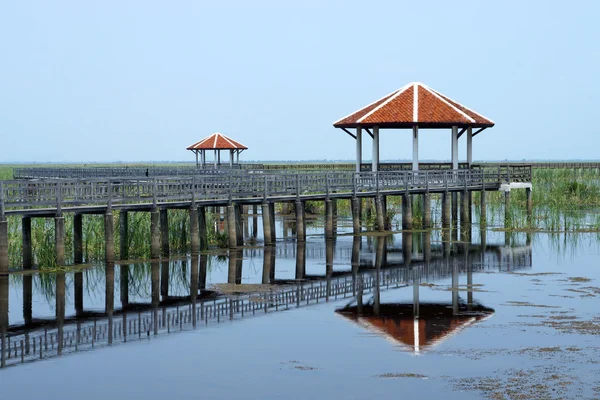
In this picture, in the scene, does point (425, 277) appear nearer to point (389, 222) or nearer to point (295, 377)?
point (295, 377)

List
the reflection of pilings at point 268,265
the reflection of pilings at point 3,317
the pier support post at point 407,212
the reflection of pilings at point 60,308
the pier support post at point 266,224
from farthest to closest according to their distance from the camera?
1. the pier support post at point 407,212
2. the pier support post at point 266,224
3. the reflection of pilings at point 268,265
4. the reflection of pilings at point 60,308
5. the reflection of pilings at point 3,317

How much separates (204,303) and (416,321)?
5.58 meters

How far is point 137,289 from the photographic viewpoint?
27.0 m

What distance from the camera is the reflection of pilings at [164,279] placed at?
86.7 feet

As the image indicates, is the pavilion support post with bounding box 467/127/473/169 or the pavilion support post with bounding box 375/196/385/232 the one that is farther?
the pavilion support post with bounding box 467/127/473/169

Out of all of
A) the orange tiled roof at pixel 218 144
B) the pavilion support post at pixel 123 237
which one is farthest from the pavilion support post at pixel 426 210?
the orange tiled roof at pixel 218 144

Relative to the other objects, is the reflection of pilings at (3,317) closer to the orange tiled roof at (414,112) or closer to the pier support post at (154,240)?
the pier support post at (154,240)

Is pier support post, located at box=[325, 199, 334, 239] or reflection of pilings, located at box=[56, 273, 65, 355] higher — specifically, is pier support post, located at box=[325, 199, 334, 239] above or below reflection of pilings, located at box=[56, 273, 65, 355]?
above

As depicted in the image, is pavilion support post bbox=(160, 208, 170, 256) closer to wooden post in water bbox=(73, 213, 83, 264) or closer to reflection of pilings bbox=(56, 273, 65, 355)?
wooden post in water bbox=(73, 213, 83, 264)

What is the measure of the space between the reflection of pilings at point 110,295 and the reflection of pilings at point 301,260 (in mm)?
5311

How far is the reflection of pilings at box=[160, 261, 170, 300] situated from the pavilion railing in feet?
6.89

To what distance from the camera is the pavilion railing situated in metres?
29.9

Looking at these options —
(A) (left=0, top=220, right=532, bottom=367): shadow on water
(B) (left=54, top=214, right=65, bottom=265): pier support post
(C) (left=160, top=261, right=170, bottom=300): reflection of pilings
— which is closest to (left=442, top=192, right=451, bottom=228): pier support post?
(A) (left=0, top=220, right=532, bottom=367): shadow on water

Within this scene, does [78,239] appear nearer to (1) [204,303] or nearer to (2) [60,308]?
(2) [60,308]
